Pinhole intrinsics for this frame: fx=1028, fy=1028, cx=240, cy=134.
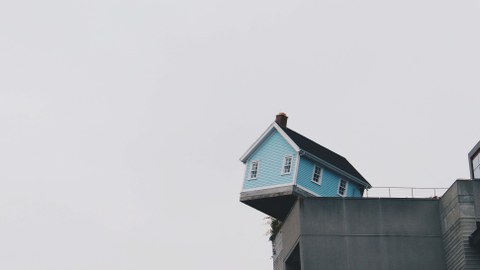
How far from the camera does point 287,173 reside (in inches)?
2518

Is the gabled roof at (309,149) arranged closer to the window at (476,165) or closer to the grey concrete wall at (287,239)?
the grey concrete wall at (287,239)

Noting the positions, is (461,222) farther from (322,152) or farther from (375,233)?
(322,152)

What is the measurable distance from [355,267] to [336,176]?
10571 millimetres

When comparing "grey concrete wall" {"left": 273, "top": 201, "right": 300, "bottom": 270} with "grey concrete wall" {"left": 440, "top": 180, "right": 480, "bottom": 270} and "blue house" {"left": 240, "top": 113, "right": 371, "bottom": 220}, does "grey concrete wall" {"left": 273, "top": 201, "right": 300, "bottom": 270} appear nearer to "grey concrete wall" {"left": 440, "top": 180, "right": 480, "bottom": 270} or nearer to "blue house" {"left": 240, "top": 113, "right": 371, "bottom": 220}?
"blue house" {"left": 240, "top": 113, "right": 371, "bottom": 220}

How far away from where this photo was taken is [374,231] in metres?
57.6

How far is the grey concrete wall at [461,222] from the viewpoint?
175 ft

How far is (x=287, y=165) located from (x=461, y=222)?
13.6 meters

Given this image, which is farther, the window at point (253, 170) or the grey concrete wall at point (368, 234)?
the window at point (253, 170)

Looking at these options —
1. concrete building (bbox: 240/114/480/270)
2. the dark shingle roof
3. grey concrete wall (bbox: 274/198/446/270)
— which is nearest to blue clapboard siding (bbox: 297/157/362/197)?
the dark shingle roof

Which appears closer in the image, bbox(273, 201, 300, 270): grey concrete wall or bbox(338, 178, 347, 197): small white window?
bbox(273, 201, 300, 270): grey concrete wall

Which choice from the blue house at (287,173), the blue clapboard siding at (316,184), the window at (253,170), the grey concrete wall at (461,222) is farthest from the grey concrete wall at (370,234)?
the window at (253,170)

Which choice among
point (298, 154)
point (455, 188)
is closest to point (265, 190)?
point (298, 154)

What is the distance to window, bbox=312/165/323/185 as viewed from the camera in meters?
64.4

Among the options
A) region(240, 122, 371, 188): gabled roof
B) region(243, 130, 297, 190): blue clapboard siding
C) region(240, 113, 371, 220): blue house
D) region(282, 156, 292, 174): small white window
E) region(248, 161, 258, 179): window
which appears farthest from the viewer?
region(248, 161, 258, 179): window
